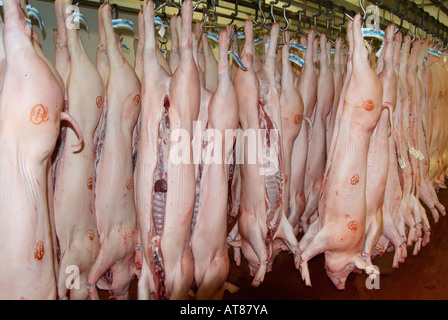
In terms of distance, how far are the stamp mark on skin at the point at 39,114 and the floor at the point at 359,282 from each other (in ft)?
4.61

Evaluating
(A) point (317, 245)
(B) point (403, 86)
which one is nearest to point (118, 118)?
(A) point (317, 245)

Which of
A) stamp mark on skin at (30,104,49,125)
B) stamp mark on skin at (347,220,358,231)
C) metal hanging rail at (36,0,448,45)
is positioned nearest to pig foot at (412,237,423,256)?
stamp mark on skin at (347,220,358,231)

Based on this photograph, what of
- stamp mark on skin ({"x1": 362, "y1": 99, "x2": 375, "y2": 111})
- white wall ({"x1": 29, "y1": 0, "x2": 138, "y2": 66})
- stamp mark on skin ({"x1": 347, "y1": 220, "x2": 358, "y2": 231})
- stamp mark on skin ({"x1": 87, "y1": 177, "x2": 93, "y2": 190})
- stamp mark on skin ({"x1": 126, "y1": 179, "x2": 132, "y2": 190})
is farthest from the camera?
white wall ({"x1": 29, "y1": 0, "x2": 138, "y2": 66})

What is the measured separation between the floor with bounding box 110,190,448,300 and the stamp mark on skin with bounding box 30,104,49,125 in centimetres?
141

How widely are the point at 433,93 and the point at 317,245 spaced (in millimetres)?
2226

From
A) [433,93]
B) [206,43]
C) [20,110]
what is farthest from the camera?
[433,93]

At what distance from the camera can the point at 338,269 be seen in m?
2.31

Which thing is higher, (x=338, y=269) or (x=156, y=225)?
(x=156, y=225)

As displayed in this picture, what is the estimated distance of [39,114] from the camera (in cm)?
133

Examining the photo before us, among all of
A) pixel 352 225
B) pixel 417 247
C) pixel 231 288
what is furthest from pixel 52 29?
pixel 417 247

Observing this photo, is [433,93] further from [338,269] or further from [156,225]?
[156,225]

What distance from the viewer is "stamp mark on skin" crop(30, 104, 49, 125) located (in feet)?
4.31

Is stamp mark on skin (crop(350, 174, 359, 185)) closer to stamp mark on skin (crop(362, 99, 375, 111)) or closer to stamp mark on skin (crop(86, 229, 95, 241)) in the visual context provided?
stamp mark on skin (crop(362, 99, 375, 111))

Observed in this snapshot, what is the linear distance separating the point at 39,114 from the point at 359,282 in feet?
6.87
